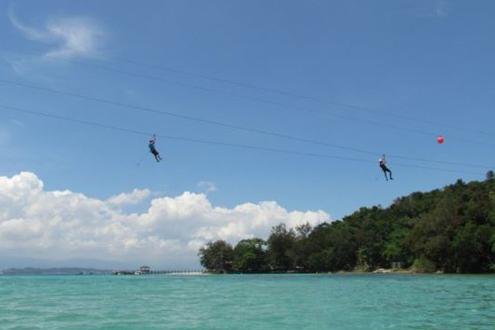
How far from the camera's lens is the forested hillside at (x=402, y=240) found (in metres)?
104

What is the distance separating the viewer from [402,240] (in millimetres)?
131250

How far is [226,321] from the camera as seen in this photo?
34250mm

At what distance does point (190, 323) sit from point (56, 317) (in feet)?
32.9

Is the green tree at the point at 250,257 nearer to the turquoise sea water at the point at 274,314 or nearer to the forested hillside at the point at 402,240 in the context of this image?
the forested hillside at the point at 402,240

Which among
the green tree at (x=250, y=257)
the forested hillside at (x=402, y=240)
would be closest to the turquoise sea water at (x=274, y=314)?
the forested hillside at (x=402, y=240)

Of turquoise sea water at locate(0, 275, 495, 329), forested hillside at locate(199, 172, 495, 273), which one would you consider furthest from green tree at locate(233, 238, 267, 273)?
turquoise sea water at locate(0, 275, 495, 329)

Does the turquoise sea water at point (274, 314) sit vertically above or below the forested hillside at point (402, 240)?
below

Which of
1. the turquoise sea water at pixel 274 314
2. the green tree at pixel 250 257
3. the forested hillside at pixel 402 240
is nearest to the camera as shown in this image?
the turquoise sea water at pixel 274 314

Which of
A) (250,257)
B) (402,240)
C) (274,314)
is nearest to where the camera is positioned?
(274,314)

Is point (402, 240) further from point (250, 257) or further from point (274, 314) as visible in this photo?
point (274, 314)

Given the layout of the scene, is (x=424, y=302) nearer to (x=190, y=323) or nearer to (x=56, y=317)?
(x=190, y=323)

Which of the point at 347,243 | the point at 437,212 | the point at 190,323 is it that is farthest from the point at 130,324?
the point at 347,243

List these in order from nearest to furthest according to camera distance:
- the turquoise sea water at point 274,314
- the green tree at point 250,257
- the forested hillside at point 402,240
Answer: the turquoise sea water at point 274,314, the forested hillside at point 402,240, the green tree at point 250,257

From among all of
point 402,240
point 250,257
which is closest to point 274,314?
point 402,240
